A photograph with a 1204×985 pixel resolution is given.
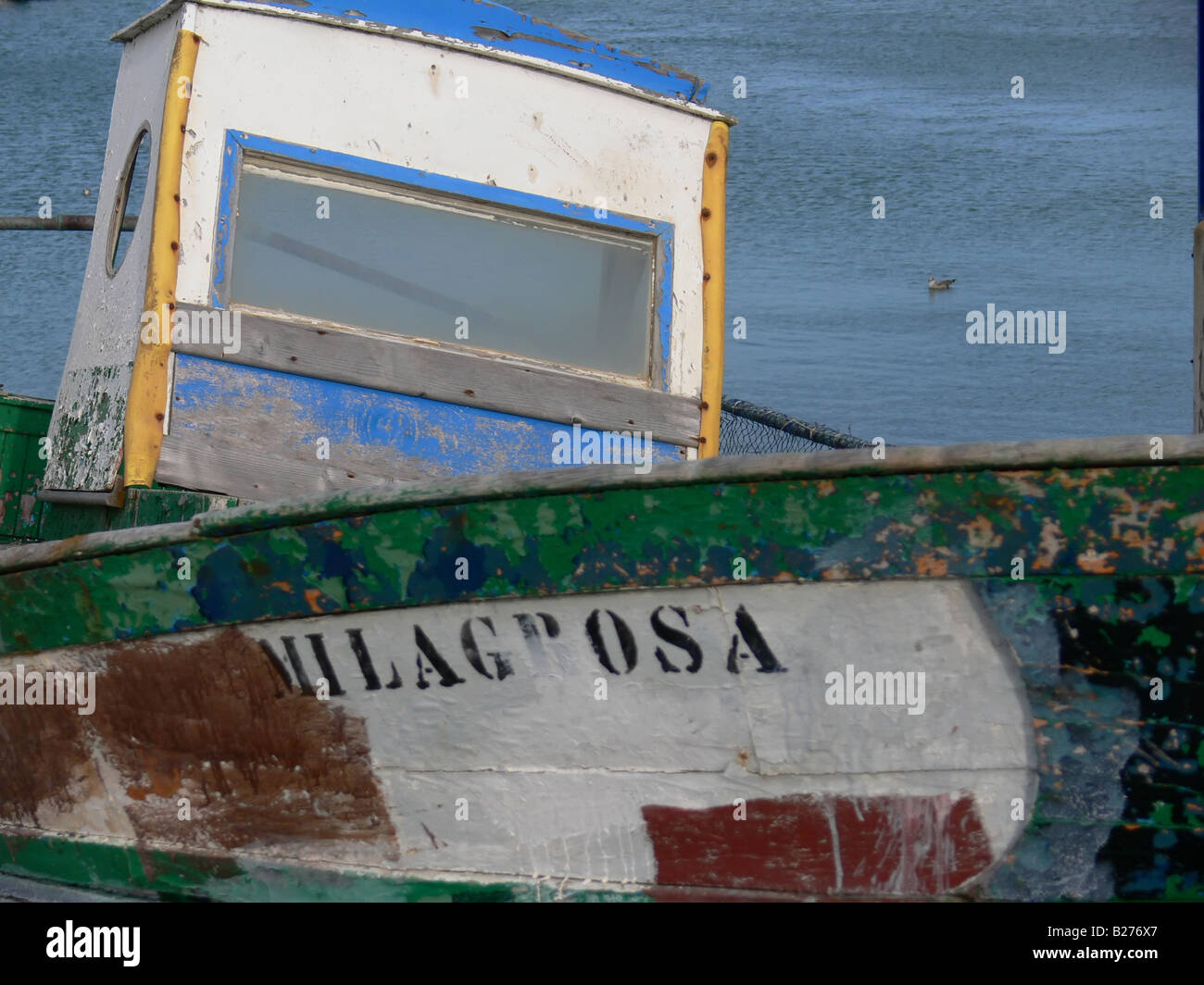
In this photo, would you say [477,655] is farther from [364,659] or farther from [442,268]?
[442,268]

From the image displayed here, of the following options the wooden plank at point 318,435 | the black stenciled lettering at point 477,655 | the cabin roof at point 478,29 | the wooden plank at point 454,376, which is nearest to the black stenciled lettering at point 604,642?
the black stenciled lettering at point 477,655

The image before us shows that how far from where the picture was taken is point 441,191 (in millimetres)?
4594

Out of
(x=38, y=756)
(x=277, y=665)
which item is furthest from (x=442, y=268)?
(x=38, y=756)

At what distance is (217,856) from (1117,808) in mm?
2178

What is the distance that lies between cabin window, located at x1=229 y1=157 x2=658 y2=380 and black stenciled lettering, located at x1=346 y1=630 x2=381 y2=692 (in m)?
1.44

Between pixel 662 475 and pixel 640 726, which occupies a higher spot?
pixel 662 475

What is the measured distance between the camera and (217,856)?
371cm

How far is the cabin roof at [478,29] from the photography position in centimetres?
455

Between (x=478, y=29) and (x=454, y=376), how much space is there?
1.17 m

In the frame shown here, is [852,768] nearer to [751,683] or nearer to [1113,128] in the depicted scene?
[751,683]

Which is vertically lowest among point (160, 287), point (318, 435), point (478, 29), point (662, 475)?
point (662, 475)

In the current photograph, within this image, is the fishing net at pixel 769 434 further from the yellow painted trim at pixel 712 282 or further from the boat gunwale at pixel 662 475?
the boat gunwale at pixel 662 475

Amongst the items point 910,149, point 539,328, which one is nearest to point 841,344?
point 910,149

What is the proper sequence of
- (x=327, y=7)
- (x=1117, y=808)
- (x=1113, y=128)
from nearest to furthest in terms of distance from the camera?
(x=1117, y=808) < (x=327, y=7) < (x=1113, y=128)
